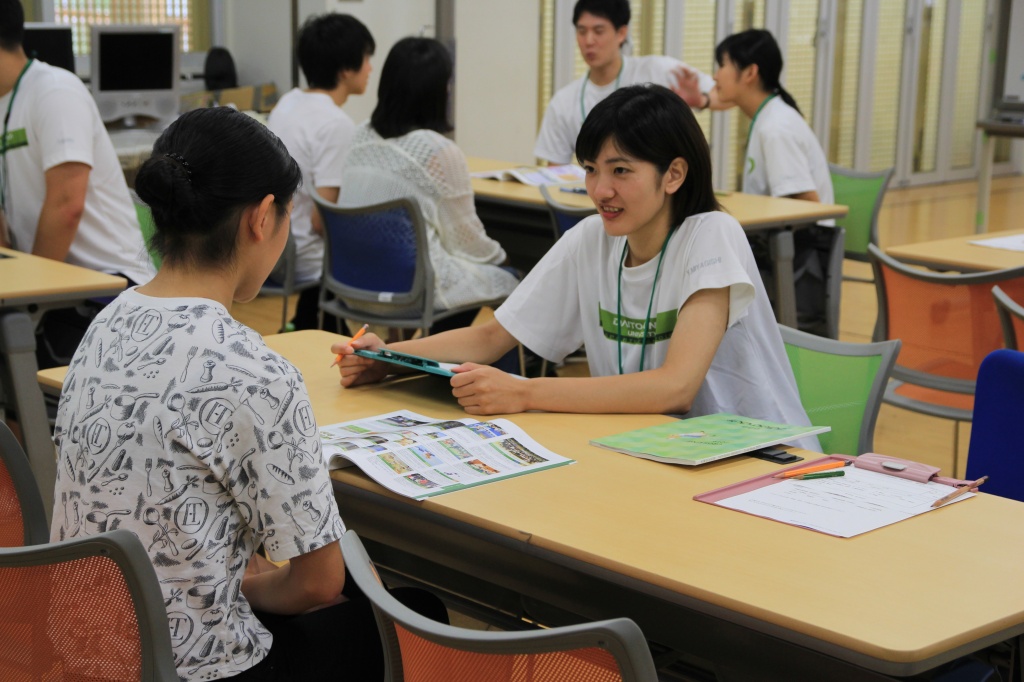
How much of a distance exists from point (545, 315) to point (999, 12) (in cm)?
935

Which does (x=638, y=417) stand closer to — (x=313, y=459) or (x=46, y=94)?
(x=313, y=459)

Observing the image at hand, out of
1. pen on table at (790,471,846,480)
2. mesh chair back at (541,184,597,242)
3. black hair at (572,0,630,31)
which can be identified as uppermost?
black hair at (572,0,630,31)

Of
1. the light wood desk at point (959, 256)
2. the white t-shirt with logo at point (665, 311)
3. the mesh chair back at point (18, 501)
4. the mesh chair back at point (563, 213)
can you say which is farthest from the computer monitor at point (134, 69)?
the mesh chair back at point (18, 501)

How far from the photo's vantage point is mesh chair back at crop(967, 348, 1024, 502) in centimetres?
197

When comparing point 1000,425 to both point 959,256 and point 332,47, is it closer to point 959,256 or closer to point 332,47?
point 959,256

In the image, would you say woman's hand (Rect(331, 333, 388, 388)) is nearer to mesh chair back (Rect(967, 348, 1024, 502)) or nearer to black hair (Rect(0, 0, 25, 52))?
mesh chair back (Rect(967, 348, 1024, 502))

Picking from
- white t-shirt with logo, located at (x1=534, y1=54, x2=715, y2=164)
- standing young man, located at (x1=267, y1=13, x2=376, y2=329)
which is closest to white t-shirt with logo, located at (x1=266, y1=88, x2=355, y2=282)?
standing young man, located at (x1=267, y1=13, x2=376, y2=329)

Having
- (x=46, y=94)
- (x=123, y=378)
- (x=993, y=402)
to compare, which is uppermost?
(x=46, y=94)

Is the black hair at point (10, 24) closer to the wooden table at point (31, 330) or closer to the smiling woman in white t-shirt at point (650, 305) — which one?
the wooden table at point (31, 330)

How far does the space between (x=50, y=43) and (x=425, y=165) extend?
2988mm

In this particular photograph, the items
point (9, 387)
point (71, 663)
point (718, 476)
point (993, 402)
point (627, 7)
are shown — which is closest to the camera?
point (71, 663)

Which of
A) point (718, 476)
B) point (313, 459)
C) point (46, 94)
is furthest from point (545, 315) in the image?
point (46, 94)

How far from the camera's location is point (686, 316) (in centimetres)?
214

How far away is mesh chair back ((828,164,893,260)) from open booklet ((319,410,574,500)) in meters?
3.24
